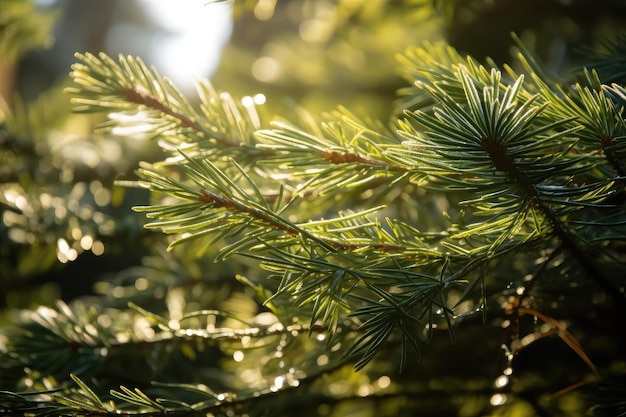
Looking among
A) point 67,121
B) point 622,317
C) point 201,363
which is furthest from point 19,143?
Answer: point 622,317

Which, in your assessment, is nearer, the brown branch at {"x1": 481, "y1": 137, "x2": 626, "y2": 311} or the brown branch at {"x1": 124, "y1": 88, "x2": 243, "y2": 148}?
the brown branch at {"x1": 481, "y1": 137, "x2": 626, "y2": 311}


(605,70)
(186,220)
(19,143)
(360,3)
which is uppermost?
(360,3)

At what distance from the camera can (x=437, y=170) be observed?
34 cm

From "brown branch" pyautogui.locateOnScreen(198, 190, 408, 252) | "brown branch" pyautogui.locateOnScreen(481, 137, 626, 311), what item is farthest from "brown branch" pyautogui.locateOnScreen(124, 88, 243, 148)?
"brown branch" pyautogui.locateOnScreen(481, 137, 626, 311)

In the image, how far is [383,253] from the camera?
1.23ft

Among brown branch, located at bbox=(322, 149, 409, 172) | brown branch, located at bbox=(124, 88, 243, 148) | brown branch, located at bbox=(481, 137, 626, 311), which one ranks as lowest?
brown branch, located at bbox=(481, 137, 626, 311)

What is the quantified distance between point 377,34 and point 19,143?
27.4 inches

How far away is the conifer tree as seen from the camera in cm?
34

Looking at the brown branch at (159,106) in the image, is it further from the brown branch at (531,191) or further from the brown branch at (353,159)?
the brown branch at (531,191)

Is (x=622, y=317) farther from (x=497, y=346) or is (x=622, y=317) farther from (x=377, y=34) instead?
(x=377, y=34)

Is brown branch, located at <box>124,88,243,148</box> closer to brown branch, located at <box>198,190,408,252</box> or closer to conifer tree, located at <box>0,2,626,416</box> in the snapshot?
conifer tree, located at <box>0,2,626,416</box>

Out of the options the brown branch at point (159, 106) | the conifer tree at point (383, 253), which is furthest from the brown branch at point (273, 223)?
the brown branch at point (159, 106)

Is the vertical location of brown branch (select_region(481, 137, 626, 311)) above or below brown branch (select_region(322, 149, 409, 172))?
below

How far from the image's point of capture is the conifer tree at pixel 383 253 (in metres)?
0.34
